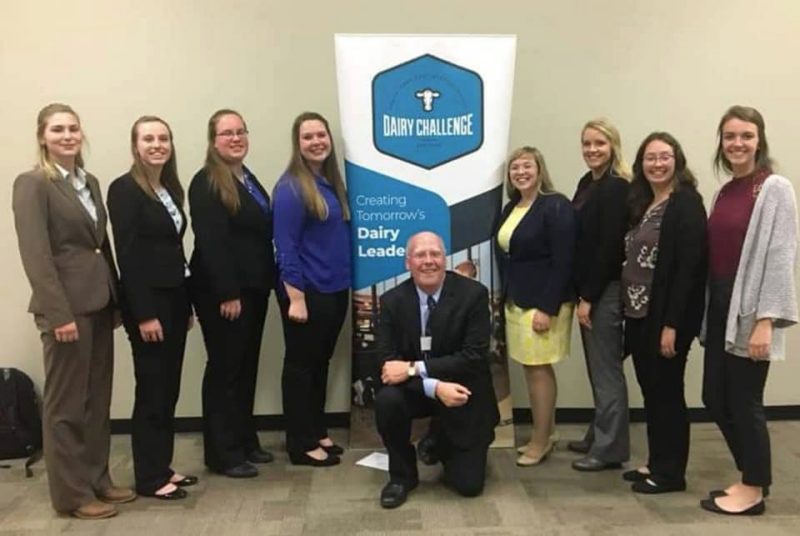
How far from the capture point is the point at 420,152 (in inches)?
131

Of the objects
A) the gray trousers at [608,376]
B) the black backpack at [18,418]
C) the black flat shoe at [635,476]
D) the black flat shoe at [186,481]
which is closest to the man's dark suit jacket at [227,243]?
the black flat shoe at [186,481]

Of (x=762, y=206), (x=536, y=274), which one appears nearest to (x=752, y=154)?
(x=762, y=206)

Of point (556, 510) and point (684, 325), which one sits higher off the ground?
point (684, 325)

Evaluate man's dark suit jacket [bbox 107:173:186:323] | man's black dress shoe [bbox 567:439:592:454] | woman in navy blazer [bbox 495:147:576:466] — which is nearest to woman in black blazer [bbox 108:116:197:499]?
man's dark suit jacket [bbox 107:173:186:323]

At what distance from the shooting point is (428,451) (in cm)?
334

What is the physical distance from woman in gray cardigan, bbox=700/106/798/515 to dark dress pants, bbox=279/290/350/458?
1.55 m

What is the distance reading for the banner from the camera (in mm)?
3279

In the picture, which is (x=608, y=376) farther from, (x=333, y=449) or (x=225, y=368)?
(x=225, y=368)

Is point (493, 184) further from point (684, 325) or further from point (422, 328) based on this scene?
point (684, 325)

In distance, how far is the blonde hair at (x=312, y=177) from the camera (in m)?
3.14

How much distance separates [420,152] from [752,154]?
4.48ft

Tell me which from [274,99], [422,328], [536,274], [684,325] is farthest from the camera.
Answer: [274,99]

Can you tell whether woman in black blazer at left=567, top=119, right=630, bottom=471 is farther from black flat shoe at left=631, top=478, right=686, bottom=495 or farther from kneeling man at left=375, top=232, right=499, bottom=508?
kneeling man at left=375, top=232, right=499, bottom=508

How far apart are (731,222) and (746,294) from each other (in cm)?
27
